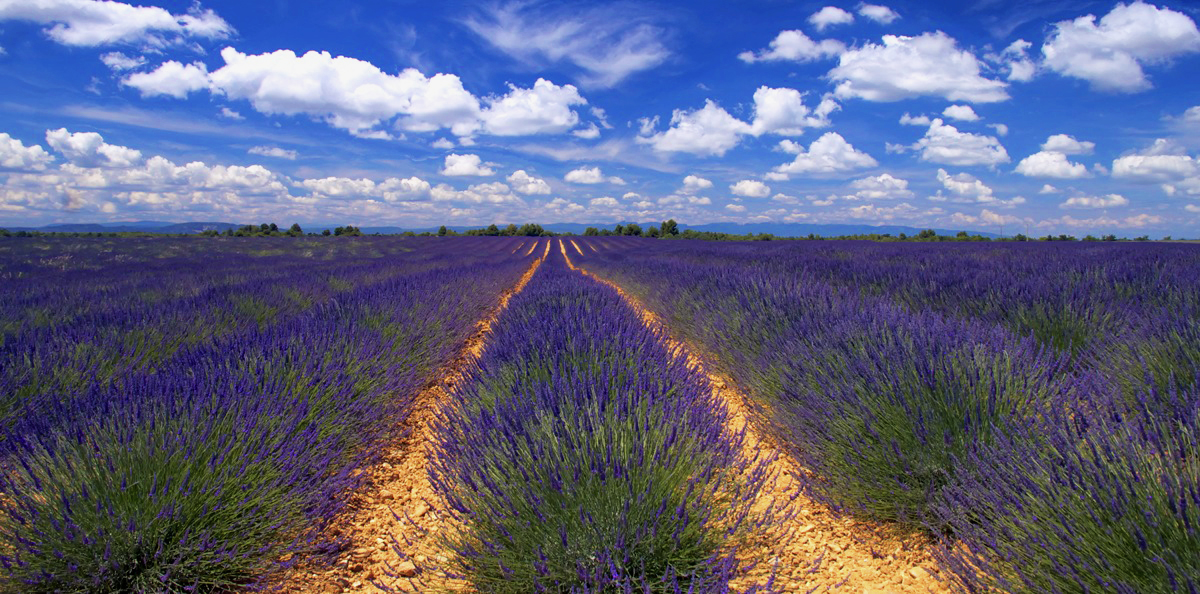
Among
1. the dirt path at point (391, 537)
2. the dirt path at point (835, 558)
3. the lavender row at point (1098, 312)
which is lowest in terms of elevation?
the dirt path at point (391, 537)

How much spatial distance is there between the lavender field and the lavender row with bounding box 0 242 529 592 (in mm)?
13

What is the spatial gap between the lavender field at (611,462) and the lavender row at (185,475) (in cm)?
1

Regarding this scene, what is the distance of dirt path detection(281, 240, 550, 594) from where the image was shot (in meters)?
1.80

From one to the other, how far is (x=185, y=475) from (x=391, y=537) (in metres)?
0.87

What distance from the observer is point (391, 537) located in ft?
7.06

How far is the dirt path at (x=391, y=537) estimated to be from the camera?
180 centimetres

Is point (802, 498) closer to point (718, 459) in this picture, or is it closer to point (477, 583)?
point (718, 459)

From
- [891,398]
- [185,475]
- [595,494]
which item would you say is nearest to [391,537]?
[185,475]

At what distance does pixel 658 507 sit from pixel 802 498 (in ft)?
3.93

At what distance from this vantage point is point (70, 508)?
4.79 ft

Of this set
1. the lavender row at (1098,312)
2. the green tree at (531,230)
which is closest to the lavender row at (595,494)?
the lavender row at (1098,312)

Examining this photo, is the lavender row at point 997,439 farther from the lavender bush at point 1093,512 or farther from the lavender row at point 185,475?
the lavender row at point 185,475

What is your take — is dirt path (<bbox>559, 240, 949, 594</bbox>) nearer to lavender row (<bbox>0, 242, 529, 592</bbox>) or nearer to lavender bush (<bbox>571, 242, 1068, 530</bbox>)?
lavender bush (<bbox>571, 242, 1068, 530</bbox>)

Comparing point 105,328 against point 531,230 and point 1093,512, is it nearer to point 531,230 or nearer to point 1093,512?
point 1093,512
